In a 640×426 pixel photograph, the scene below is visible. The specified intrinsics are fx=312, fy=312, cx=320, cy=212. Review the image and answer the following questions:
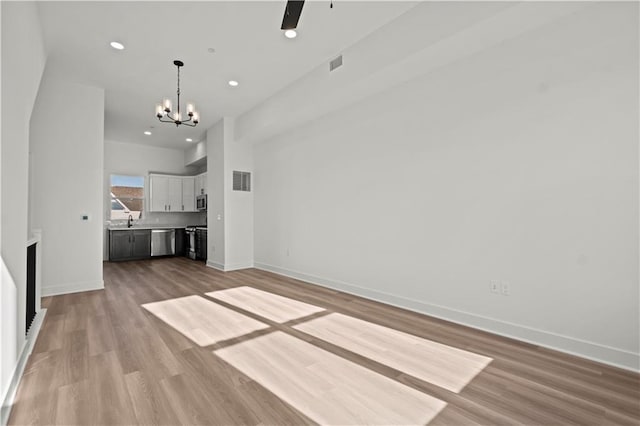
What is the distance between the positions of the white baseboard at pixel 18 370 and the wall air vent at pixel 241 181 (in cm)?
372

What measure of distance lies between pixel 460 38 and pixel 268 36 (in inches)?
78.9

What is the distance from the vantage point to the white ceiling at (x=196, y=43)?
9.95ft

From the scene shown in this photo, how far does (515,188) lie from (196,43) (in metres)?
3.71

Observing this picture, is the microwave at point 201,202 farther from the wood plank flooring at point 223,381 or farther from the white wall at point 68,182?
the wood plank flooring at point 223,381

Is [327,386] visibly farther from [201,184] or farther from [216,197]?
[201,184]

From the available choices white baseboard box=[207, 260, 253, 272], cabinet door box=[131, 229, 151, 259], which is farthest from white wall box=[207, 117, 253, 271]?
cabinet door box=[131, 229, 151, 259]

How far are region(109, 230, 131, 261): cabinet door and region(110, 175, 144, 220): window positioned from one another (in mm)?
726

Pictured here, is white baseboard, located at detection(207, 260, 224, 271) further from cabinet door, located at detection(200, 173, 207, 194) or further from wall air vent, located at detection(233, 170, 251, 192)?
cabinet door, located at detection(200, 173, 207, 194)

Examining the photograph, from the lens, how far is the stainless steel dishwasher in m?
7.94

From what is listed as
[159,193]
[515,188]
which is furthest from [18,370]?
[159,193]

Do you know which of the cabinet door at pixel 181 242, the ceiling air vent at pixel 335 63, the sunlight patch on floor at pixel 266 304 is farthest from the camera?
the cabinet door at pixel 181 242

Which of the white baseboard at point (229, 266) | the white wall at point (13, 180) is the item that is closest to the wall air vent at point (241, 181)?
the white baseboard at point (229, 266)

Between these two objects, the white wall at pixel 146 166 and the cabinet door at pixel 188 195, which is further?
the cabinet door at pixel 188 195

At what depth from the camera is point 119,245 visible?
7.45 meters
